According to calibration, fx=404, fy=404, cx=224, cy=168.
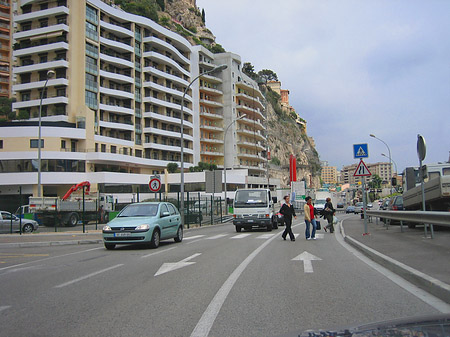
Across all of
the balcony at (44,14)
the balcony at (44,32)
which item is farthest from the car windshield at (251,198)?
the balcony at (44,14)

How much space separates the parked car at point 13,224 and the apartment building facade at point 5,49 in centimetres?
5945

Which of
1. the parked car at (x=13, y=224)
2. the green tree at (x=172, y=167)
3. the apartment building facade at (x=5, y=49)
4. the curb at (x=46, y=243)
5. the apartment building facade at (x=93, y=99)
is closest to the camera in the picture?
the curb at (x=46, y=243)

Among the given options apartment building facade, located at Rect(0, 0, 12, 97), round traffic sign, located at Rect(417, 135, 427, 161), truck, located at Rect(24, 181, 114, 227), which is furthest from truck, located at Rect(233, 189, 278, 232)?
apartment building facade, located at Rect(0, 0, 12, 97)

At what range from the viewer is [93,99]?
185 ft

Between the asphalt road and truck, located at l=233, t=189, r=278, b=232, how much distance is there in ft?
36.6

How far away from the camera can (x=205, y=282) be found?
24.4 ft

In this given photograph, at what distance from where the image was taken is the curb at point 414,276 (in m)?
5.84

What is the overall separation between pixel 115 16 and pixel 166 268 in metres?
60.5

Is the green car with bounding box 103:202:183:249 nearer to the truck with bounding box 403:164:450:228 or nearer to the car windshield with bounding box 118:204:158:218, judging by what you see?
the car windshield with bounding box 118:204:158:218

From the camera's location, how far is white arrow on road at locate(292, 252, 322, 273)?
8838 mm

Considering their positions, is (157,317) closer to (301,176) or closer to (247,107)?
(247,107)

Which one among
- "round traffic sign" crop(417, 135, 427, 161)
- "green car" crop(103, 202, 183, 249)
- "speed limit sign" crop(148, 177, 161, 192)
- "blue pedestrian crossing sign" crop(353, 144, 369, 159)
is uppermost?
"blue pedestrian crossing sign" crop(353, 144, 369, 159)

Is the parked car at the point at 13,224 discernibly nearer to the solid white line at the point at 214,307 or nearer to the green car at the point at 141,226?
the green car at the point at 141,226

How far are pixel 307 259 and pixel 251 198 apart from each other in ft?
37.9
